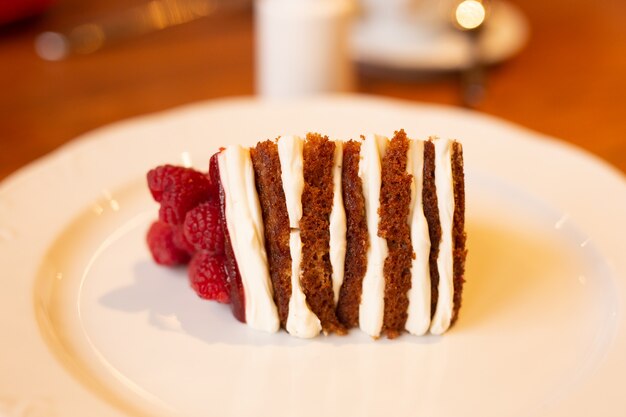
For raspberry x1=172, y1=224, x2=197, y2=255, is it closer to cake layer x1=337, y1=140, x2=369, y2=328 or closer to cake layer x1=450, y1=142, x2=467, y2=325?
cake layer x1=337, y1=140, x2=369, y2=328

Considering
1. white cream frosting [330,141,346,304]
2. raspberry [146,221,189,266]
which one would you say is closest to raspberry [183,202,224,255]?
raspberry [146,221,189,266]

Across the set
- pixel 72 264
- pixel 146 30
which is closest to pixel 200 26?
pixel 146 30

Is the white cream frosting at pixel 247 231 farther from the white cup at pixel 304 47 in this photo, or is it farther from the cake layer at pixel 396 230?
the white cup at pixel 304 47

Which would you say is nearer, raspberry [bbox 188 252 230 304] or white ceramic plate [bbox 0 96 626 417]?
white ceramic plate [bbox 0 96 626 417]

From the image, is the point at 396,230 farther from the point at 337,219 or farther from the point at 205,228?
the point at 205,228

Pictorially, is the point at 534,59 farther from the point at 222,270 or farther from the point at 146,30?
the point at 222,270

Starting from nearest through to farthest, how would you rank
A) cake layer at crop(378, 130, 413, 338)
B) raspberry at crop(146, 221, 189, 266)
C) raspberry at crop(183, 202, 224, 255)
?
cake layer at crop(378, 130, 413, 338)
raspberry at crop(183, 202, 224, 255)
raspberry at crop(146, 221, 189, 266)

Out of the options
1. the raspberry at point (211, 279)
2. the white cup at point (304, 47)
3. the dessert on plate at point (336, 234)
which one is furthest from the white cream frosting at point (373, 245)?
the white cup at point (304, 47)

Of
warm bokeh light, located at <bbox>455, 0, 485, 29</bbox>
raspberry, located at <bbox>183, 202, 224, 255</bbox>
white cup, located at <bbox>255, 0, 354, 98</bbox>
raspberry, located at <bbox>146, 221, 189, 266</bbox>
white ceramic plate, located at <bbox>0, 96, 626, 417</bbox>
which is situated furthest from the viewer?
warm bokeh light, located at <bbox>455, 0, 485, 29</bbox>
